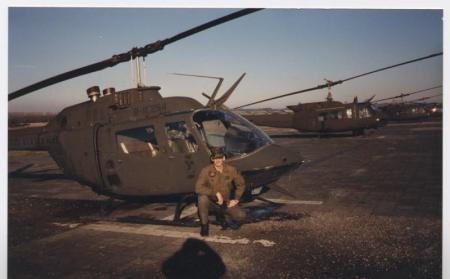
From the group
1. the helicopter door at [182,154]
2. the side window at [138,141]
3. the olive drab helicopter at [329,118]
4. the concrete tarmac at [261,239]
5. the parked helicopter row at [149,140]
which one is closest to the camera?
the concrete tarmac at [261,239]

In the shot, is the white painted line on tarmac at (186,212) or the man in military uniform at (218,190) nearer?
the man in military uniform at (218,190)

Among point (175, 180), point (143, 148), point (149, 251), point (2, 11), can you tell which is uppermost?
point (2, 11)

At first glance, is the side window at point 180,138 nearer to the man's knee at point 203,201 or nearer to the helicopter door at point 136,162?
the helicopter door at point 136,162

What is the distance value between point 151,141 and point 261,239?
11.2 ft

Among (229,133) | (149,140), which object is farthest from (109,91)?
(229,133)

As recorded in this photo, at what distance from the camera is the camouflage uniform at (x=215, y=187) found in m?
7.15

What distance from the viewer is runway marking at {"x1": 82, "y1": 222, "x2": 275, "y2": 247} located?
22.2ft

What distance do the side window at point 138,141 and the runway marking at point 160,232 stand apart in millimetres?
1547

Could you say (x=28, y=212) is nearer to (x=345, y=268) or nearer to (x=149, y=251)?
(x=149, y=251)

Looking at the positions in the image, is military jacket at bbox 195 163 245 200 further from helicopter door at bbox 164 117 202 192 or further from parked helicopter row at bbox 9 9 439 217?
helicopter door at bbox 164 117 202 192

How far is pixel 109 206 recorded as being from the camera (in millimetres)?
9797

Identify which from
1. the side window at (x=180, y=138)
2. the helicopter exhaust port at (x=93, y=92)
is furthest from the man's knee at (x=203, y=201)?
the helicopter exhaust port at (x=93, y=92)
